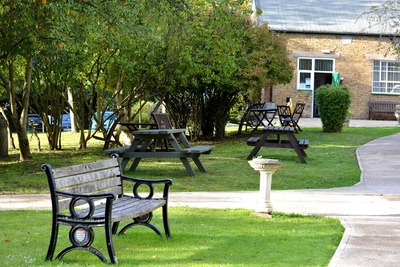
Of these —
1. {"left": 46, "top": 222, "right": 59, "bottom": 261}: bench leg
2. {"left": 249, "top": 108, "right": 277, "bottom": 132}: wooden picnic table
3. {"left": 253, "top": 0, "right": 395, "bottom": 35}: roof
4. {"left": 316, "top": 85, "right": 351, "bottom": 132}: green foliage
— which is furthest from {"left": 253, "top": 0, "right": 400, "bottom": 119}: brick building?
{"left": 46, "top": 222, "right": 59, "bottom": 261}: bench leg

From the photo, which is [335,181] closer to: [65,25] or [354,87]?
[65,25]

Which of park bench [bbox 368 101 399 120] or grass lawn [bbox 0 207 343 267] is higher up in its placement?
grass lawn [bbox 0 207 343 267]

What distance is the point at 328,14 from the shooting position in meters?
42.1

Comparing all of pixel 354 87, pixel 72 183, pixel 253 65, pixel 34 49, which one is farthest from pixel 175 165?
pixel 354 87

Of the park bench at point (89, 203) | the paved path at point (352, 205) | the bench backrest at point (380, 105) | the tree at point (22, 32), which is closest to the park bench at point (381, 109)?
the bench backrest at point (380, 105)

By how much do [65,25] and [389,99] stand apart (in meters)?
30.0

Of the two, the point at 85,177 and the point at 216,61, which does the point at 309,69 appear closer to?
the point at 216,61

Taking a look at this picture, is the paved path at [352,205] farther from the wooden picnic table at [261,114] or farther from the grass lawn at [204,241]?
the wooden picnic table at [261,114]

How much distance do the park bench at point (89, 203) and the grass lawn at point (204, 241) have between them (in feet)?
0.67

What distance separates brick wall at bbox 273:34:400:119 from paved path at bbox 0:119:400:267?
83.5ft

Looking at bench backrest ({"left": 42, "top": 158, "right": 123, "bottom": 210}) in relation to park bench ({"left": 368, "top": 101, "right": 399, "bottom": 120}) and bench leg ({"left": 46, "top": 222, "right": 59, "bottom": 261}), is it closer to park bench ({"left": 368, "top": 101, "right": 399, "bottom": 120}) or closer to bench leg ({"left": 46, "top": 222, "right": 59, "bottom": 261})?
bench leg ({"left": 46, "top": 222, "right": 59, "bottom": 261})

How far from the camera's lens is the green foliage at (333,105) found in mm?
27469

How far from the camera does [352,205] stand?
37.3ft

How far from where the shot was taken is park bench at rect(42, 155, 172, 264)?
7.12 meters
